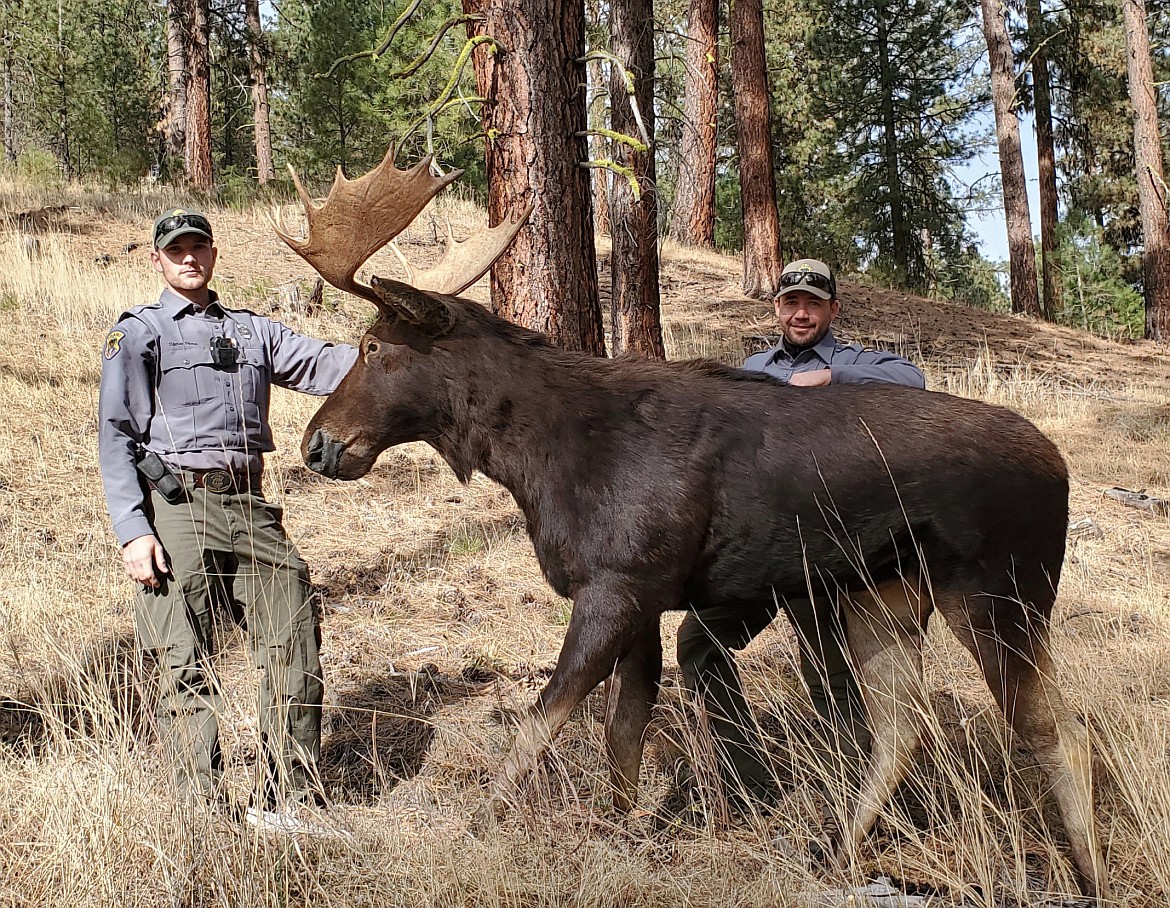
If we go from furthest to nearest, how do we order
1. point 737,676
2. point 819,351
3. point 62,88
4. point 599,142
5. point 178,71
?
point 62,88 < point 178,71 < point 599,142 < point 819,351 < point 737,676

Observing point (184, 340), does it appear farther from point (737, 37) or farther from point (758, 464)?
point (737, 37)

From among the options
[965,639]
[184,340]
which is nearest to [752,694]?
[965,639]

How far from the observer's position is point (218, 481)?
14.0 feet

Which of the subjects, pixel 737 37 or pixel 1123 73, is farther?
pixel 1123 73

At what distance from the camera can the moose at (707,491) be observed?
3.89 metres

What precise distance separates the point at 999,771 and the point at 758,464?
6.66 feet

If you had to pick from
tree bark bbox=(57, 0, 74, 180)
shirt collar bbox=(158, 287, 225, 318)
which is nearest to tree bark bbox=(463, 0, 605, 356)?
shirt collar bbox=(158, 287, 225, 318)

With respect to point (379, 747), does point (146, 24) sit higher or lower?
higher

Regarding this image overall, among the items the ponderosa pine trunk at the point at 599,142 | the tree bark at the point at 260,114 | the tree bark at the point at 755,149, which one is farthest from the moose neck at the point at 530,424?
the tree bark at the point at 260,114

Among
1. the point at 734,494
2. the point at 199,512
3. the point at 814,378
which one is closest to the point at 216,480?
the point at 199,512

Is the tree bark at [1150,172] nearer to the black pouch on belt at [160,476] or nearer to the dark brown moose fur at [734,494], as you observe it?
the dark brown moose fur at [734,494]

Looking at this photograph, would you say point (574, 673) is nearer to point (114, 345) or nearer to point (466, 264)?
point (466, 264)

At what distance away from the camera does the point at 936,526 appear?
3914 millimetres

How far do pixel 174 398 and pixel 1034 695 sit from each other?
3.76 m
